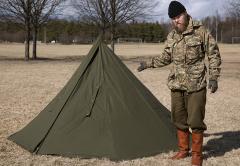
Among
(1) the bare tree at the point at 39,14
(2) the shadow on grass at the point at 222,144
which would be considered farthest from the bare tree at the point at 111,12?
(2) the shadow on grass at the point at 222,144

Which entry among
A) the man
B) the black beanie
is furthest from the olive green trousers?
the black beanie

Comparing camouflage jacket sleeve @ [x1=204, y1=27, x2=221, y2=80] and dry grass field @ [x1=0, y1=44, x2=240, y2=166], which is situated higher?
camouflage jacket sleeve @ [x1=204, y1=27, x2=221, y2=80]

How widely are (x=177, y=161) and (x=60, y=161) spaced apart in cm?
157

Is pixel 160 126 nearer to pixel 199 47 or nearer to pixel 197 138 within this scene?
pixel 197 138

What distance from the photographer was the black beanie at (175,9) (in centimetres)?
588

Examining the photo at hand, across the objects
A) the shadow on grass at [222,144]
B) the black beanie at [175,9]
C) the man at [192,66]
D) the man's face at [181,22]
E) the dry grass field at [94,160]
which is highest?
the black beanie at [175,9]

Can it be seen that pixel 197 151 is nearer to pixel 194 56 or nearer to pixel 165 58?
pixel 194 56

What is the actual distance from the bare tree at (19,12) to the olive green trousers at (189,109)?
27.1 m

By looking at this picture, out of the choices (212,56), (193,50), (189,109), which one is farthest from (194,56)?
(189,109)

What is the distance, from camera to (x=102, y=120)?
682cm

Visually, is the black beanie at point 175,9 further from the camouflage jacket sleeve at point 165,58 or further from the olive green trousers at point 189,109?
the olive green trousers at point 189,109

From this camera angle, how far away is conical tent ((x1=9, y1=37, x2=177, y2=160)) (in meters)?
6.64

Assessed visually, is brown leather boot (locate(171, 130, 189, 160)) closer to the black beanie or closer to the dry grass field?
the dry grass field

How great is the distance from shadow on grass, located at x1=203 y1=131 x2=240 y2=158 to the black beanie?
83.6 inches
